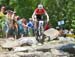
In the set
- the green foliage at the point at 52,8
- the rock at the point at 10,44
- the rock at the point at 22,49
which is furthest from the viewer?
the green foliage at the point at 52,8

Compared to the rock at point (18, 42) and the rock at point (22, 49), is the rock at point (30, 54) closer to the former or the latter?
the rock at point (22, 49)

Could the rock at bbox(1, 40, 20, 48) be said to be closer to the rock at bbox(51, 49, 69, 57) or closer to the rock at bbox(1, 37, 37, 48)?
the rock at bbox(1, 37, 37, 48)

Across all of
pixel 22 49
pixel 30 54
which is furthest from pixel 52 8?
pixel 30 54

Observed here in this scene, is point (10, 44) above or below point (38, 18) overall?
below

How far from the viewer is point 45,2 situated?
16750mm

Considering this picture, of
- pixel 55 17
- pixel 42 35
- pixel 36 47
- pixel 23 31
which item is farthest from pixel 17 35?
pixel 55 17

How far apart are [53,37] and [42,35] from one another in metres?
0.68

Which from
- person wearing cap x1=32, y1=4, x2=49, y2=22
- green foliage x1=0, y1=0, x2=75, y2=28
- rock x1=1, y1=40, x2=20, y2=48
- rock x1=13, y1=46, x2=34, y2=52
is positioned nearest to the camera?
rock x1=13, y1=46, x2=34, y2=52

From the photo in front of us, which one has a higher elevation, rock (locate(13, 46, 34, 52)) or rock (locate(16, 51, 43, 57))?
rock (locate(13, 46, 34, 52))

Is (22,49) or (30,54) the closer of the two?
(30,54)

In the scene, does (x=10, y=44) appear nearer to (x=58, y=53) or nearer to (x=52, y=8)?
(x=58, y=53)

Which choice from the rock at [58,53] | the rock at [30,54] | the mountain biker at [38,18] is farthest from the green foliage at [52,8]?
the rock at [30,54]

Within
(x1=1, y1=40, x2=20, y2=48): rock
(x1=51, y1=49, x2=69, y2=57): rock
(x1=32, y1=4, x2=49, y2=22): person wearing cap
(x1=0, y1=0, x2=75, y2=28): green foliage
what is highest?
(x1=32, y1=4, x2=49, y2=22): person wearing cap

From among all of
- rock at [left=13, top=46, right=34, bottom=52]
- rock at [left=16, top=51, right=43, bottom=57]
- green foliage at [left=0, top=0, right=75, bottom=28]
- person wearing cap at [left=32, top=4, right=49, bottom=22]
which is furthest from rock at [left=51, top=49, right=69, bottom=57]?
green foliage at [left=0, top=0, right=75, bottom=28]
